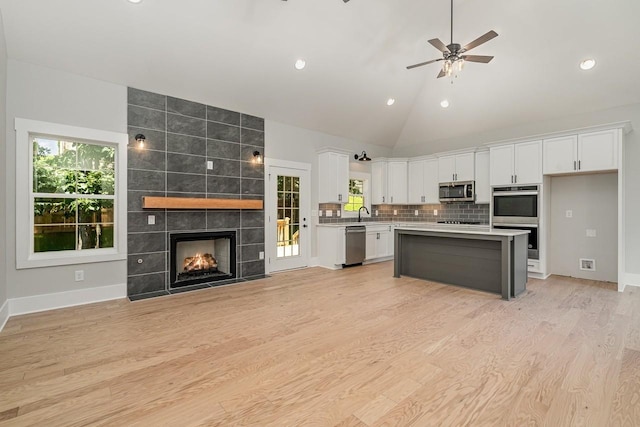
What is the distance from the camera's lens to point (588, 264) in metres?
5.28

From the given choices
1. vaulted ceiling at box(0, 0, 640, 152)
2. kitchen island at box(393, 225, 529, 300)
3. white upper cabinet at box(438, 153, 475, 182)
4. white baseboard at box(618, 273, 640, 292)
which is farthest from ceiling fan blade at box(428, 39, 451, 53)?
white baseboard at box(618, 273, 640, 292)

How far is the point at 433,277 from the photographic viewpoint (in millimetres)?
5047

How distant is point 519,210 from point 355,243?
3.07m

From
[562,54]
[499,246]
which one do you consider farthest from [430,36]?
[499,246]

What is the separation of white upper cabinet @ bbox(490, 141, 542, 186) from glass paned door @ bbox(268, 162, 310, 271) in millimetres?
3651

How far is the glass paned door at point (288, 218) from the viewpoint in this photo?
585 cm

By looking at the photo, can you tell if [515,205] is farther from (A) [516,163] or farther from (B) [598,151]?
(B) [598,151]

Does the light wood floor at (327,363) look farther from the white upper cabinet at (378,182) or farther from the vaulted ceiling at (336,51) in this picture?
the white upper cabinet at (378,182)

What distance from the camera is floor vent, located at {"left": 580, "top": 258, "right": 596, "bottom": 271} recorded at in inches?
206

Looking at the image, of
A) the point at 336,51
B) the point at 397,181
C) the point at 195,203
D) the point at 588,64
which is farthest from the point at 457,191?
the point at 195,203

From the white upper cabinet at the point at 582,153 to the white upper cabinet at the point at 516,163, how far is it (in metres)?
0.14

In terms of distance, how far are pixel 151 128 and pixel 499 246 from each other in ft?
17.4

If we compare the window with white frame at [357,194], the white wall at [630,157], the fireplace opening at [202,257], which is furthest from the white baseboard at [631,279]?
the fireplace opening at [202,257]

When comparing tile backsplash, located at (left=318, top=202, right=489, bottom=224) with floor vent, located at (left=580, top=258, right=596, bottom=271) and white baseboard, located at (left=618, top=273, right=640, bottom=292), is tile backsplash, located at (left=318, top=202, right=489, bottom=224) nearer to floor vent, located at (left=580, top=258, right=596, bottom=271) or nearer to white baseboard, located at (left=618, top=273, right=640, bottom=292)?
floor vent, located at (left=580, top=258, right=596, bottom=271)
